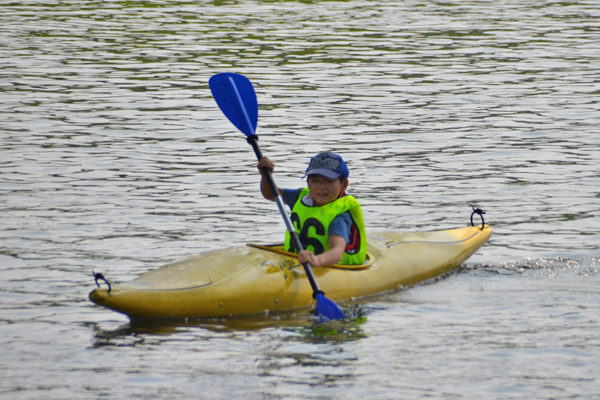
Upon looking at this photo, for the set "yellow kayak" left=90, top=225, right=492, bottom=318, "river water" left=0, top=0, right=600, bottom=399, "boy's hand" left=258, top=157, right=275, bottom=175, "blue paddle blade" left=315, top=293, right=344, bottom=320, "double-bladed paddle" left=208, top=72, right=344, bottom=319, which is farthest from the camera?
"double-bladed paddle" left=208, top=72, right=344, bottom=319

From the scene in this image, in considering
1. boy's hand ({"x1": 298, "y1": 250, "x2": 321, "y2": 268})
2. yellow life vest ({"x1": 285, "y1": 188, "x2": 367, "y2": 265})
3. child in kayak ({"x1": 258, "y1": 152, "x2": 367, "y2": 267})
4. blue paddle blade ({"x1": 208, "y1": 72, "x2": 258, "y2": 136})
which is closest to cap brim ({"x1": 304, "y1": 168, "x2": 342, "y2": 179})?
child in kayak ({"x1": 258, "y1": 152, "x2": 367, "y2": 267})

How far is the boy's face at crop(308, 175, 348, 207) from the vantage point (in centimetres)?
593

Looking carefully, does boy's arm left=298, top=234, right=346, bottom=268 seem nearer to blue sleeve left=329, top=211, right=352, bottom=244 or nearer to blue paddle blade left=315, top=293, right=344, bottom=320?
blue sleeve left=329, top=211, right=352, bottom=244

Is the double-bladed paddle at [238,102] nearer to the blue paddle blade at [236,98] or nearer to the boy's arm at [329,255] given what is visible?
the blue paddle blade at [236,98]

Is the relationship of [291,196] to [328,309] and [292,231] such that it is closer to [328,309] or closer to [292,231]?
[292,231]

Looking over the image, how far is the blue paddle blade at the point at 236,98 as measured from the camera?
7090mm

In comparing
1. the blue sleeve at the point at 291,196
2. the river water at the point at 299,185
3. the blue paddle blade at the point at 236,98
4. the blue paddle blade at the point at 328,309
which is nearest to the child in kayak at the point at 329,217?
the blue sleeve at the point at 291,196

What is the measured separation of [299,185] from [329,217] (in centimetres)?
321

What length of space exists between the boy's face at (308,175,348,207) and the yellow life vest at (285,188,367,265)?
0.14 feet

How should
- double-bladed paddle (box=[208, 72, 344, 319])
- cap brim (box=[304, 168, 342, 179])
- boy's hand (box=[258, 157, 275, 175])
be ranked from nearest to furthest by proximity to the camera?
cap brim (box=[304, 168, 342, 179]), boy's hand (box=[258, 157, 275, 175]), double-bladed paddle (box=[208, 72, 344, 319])

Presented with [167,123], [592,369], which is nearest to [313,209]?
[592,369]

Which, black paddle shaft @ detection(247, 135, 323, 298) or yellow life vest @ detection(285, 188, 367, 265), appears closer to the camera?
black paddle shaft @ detection(247, 135, 323, 298)

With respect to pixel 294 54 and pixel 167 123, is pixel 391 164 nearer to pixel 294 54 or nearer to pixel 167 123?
pixel 167 123

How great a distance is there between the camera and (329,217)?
19.4 feet
